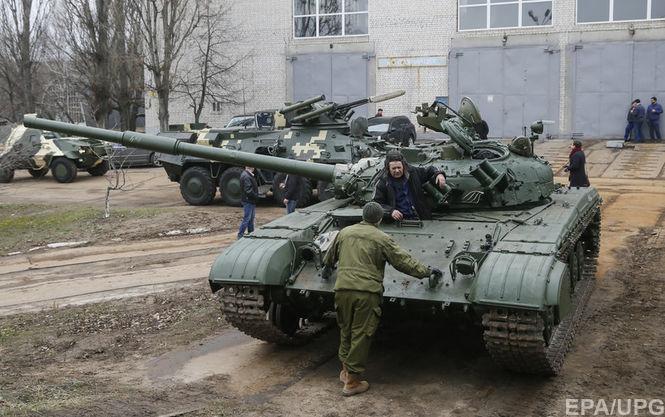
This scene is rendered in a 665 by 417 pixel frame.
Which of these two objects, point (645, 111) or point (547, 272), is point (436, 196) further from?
point (645, 111)

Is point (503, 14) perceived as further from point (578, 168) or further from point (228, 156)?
point (228, 156)

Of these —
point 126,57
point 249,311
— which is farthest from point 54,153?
point 249,311

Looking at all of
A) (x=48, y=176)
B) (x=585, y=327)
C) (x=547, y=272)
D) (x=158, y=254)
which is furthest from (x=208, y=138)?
(x=547, y=272)

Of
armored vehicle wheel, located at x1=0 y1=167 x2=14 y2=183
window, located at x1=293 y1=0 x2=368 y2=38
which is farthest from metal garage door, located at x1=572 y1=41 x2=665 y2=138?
armored vehicle wheel, located at x1=0 y1=167 x2=14 y2=183

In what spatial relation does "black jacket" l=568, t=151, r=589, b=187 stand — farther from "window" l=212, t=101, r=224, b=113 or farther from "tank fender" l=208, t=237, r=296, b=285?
"window" l=212, t=101, r=224, b=113

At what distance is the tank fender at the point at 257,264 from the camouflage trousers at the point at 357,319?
0.84 m

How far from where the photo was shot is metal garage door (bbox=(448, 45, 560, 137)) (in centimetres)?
2806

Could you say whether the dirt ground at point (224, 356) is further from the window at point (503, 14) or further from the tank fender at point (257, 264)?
the window at point (503, 14)

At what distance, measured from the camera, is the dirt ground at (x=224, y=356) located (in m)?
6.71

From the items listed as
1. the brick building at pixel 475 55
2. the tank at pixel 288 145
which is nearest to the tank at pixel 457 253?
the tank at pixel 288 145

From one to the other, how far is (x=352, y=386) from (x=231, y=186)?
12.8m

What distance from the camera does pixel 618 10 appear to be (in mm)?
27000

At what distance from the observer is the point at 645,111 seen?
1040 inches

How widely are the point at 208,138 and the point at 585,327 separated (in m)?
12.7
